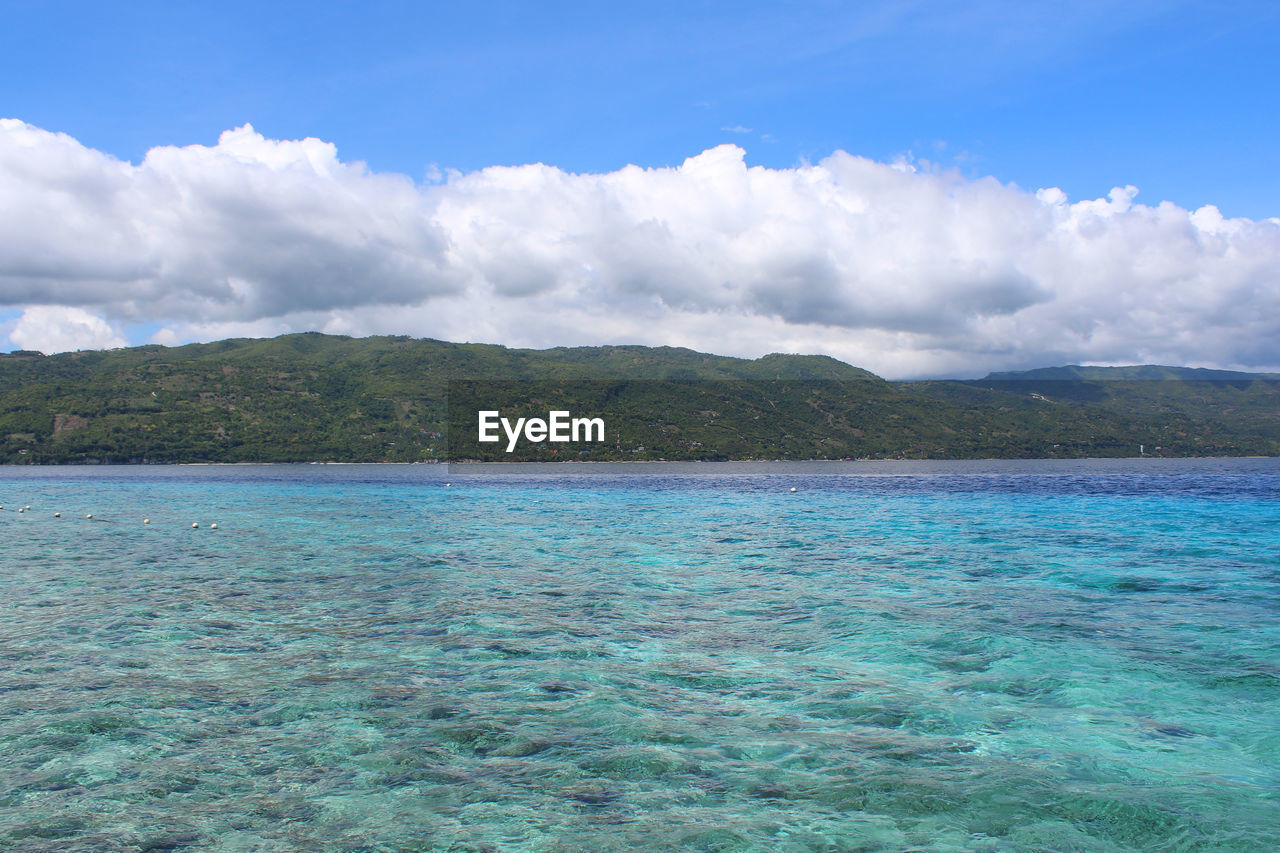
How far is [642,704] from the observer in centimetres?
1193

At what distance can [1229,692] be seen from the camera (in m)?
12.8

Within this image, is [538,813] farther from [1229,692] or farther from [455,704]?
[1229,692]

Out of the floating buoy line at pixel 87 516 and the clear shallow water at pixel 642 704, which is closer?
the clear shallow water at pixel 642 704

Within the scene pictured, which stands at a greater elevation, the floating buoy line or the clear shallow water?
the clear shallow water

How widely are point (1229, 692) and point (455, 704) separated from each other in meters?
13.2

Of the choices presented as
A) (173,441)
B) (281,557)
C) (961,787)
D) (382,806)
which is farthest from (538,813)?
(173,441)

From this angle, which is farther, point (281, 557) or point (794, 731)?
point (281, 557)

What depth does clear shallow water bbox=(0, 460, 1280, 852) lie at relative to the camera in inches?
316

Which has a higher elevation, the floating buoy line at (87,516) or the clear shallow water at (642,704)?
the clear shallow water at (642,704)

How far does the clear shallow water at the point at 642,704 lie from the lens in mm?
8016

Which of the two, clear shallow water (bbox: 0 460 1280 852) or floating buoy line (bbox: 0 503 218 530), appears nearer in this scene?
clear shallow water (bbox: 0 460 1280 852)

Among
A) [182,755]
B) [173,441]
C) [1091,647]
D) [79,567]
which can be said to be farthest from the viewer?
[173,441]

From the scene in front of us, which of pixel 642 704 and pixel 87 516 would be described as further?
pixel 87 516

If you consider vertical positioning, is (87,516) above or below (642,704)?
below
